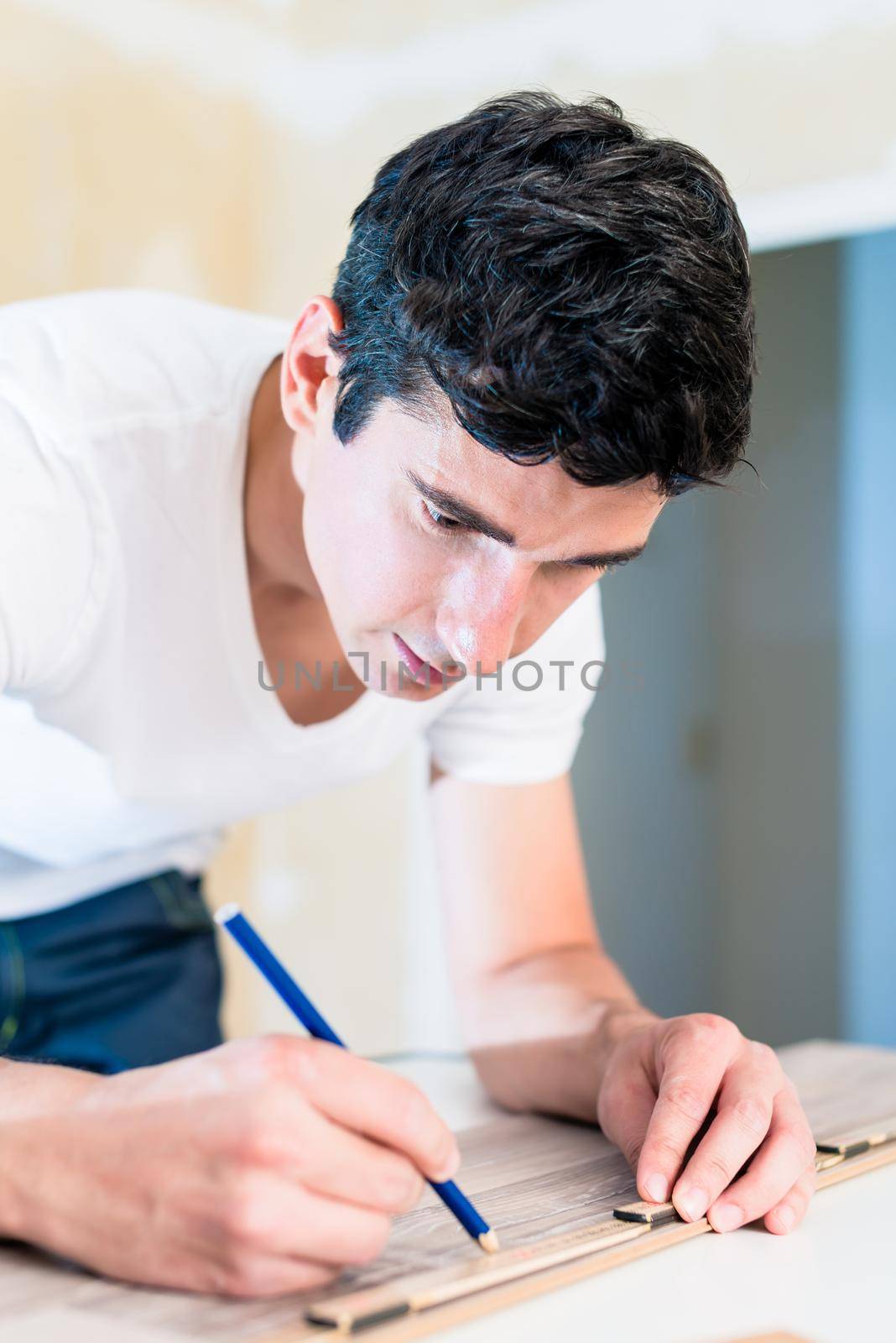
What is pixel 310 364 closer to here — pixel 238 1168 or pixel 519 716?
pixel 519 716

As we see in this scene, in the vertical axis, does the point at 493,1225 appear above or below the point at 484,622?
below

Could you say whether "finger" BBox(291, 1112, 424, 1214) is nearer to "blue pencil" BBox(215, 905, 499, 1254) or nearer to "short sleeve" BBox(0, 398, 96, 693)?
"blue pencil" BBox(215, 905, 499, 1254)

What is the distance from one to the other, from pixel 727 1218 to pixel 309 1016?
0.25 meters

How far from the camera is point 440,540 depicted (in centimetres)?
81

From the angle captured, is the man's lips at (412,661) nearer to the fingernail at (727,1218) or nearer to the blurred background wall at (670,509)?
the fingernail at (727,1218)

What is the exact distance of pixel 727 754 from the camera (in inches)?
92.7

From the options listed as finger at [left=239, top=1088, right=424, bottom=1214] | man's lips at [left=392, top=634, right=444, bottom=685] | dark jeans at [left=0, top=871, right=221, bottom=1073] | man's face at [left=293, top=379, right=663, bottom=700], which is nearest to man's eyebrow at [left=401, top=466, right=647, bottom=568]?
man's face at [left=293, top=379, right=663, bottom=700]

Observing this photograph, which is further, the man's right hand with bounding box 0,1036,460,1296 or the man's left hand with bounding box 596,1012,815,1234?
the man's left hand with bounding box 596,1012,815,1234

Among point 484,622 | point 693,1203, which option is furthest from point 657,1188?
point 484,622

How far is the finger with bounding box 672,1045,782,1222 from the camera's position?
0.72 m

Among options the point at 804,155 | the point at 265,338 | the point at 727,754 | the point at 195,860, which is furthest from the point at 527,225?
the point at 727,754

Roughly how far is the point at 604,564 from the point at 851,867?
63.2 inches

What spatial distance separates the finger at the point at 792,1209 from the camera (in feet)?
2.34

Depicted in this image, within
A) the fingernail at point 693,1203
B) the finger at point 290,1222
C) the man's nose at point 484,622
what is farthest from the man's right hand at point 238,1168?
the man's nose at point 484,622
